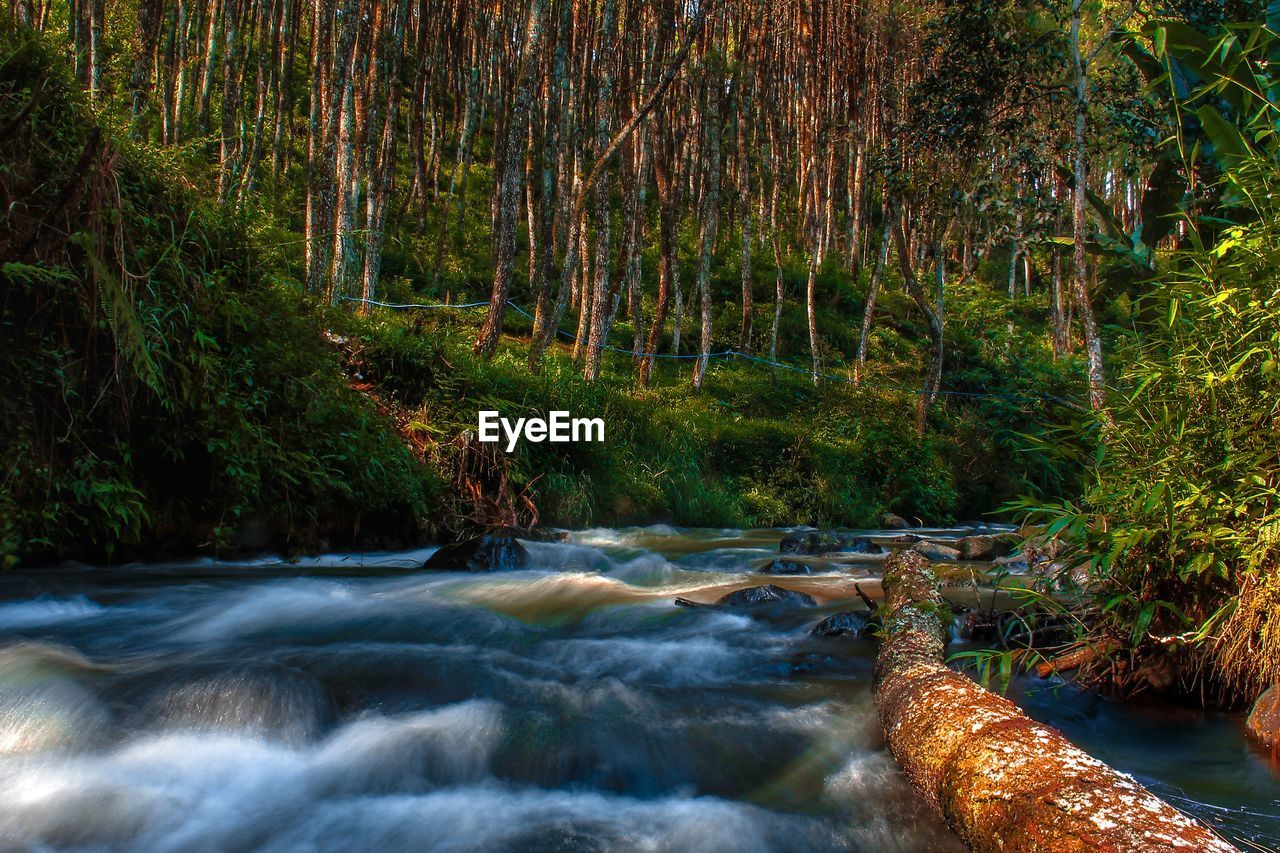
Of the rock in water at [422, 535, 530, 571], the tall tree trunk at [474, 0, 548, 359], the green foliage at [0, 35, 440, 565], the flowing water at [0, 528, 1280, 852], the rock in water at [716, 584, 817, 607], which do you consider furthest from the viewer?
the tall tree trunk at [474, 0, 548, 359]

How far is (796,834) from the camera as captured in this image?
9.34 feet

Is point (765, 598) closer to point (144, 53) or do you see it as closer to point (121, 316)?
point (121, 316)

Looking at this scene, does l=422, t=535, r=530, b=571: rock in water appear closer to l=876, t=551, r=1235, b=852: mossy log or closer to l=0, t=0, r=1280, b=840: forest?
l=0, t=0, r=1280, b=840: forest

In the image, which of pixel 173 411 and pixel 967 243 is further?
pixel 967 243

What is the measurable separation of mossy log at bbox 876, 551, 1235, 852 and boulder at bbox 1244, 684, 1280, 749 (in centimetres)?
122

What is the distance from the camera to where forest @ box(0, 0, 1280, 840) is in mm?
3701

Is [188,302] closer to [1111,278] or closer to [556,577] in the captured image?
[556,577]

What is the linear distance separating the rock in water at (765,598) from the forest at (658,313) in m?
1.69

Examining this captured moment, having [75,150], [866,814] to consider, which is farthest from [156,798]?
[75,150]

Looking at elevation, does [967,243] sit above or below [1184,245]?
above

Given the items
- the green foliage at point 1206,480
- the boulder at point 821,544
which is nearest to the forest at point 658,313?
the green foliage at point 1206,480

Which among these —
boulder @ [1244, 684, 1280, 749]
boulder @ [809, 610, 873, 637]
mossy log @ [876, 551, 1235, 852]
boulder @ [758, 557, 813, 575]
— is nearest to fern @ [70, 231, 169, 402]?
boulder @ [809, 610, 873, 637]

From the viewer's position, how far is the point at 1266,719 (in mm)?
3301

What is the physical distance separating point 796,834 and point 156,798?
7.40ft
